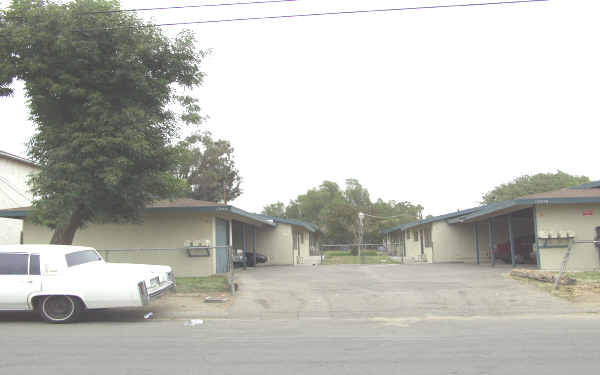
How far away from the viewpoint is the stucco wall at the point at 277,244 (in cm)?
2845

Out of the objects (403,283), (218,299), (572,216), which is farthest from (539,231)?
(218,299)

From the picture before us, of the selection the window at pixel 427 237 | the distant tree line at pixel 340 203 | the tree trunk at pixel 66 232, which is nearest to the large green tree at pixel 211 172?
the distant tree line at pixel 340 203

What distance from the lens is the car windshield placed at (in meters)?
9.54

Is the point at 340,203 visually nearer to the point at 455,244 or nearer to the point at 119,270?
the point at 455,244

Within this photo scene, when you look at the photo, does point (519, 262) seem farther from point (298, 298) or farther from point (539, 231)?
point (298, 298)

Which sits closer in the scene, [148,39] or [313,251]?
[148,39]

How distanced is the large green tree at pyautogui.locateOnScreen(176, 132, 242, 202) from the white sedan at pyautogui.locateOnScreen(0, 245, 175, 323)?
32.2 metres

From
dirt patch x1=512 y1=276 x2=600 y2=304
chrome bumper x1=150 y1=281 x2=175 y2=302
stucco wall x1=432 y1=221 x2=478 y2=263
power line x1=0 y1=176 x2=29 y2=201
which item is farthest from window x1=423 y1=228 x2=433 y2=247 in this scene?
power line x1=0 y1=176 x2=29 y2=201

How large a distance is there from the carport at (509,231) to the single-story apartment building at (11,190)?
23740 mm

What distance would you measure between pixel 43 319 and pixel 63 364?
3.95 m

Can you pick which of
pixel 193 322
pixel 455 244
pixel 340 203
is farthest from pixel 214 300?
pixel 340 203

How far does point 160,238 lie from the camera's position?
17766mm

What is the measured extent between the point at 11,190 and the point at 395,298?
2536 centimetres

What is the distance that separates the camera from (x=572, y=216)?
54.0ft
